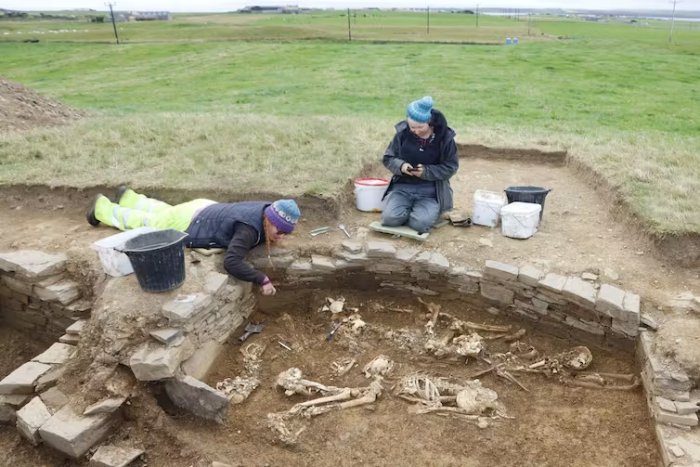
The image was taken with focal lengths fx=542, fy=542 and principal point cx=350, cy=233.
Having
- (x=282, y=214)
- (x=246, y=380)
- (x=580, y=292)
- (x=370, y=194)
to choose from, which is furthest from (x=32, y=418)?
(x=580, y=292)

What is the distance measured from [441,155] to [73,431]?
451 centimetres

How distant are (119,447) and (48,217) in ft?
13.3

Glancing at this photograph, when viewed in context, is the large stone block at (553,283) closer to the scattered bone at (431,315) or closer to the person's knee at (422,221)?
the scattered bone at (431,315)

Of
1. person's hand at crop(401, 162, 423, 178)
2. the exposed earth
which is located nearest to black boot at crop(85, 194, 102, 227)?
the exposed earth

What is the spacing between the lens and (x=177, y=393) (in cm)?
457

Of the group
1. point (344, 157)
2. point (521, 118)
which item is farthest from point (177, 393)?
point (521, 118)

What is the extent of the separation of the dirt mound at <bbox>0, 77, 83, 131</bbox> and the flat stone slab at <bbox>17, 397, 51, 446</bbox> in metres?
7.49

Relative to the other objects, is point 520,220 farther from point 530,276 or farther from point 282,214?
point 282,214

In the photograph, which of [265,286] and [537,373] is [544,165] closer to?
[537,373]

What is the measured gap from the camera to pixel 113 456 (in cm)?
414

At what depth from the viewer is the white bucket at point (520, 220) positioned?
238 inches

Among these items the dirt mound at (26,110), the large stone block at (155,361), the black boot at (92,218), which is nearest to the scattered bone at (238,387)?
the large stone block at (155,361)

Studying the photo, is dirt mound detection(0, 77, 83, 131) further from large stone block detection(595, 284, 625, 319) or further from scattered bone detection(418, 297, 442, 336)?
large stone block detection(595, 284, 625, 319)

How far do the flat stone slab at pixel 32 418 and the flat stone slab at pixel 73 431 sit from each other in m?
0.09
